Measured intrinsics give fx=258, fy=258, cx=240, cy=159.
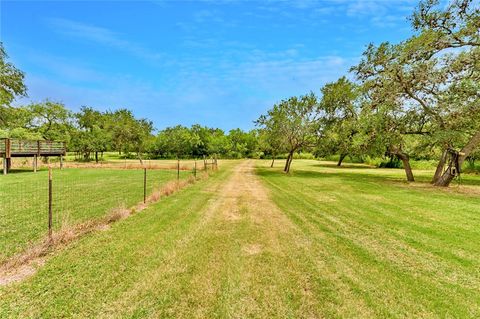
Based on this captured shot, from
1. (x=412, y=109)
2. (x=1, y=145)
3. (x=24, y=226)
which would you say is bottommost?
(x=24, y=226)

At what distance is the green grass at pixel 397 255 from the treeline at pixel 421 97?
8258mm

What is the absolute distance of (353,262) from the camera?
4547 millimetres

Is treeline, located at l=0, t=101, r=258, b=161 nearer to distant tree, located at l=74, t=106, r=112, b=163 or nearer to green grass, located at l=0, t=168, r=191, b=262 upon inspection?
distant tree, located at l=74, t=106, r=112, b=163

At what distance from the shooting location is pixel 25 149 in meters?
22.3

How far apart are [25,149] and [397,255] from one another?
1095 inches

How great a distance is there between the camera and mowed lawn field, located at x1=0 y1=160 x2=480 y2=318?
3.20 m

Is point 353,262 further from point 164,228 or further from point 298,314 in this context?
point 164,228

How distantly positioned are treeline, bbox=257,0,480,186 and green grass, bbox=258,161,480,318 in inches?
325

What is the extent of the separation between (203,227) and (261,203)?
12.6 feet

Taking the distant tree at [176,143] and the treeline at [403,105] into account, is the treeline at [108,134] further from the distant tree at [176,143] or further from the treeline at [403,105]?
the treeline at [403,105]

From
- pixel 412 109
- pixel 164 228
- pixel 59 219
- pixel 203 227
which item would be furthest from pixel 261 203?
pixel 412 109

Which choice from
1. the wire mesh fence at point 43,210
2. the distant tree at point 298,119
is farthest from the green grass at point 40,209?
the distant tree at point 298,119

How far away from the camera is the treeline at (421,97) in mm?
14828

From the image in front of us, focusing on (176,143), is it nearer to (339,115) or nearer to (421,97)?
(339,115)
